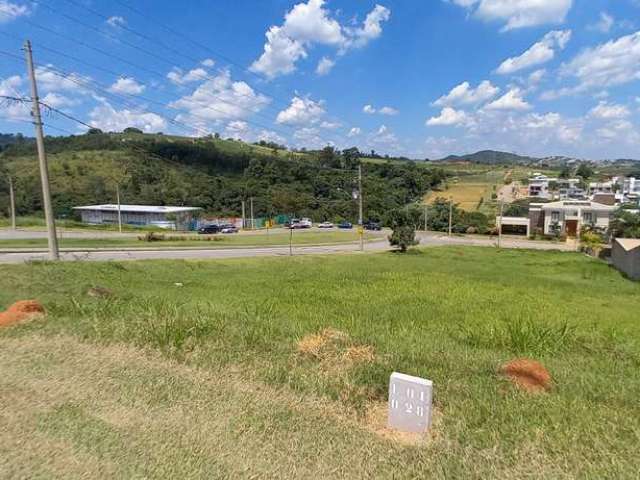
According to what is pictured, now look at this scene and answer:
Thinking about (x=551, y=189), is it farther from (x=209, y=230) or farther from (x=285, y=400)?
(x=285, y=400)

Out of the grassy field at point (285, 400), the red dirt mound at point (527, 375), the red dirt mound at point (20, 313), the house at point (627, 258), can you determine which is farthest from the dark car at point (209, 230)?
the red dirt mound at point (527, 375)

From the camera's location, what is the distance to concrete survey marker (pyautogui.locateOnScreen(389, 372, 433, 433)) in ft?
13.4

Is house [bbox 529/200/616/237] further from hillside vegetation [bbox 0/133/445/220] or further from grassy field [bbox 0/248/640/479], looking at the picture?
grassy field [bbox 0/248/640/479]

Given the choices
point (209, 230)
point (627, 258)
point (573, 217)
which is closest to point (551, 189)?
point (573, 217)

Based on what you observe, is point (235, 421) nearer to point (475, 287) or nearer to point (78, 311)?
point (78, 311)

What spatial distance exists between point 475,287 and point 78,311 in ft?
53.1

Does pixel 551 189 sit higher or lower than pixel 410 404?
higher

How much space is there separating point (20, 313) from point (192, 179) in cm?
10000

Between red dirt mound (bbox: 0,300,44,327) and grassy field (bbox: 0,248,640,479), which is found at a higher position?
red dirt mound (bbox: 0,300,44,327)

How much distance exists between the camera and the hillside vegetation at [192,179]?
89.6 metres

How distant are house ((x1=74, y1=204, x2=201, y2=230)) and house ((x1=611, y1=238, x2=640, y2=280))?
64285 millimetres

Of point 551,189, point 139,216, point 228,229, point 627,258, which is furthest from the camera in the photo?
point 551,189

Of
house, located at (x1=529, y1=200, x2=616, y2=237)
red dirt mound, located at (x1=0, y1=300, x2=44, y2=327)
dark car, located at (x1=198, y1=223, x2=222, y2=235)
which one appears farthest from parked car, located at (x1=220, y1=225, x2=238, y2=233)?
red dirt mound, located at (x1=0, y1=300, x2=44, y2=327)

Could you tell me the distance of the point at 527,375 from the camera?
213 inches
